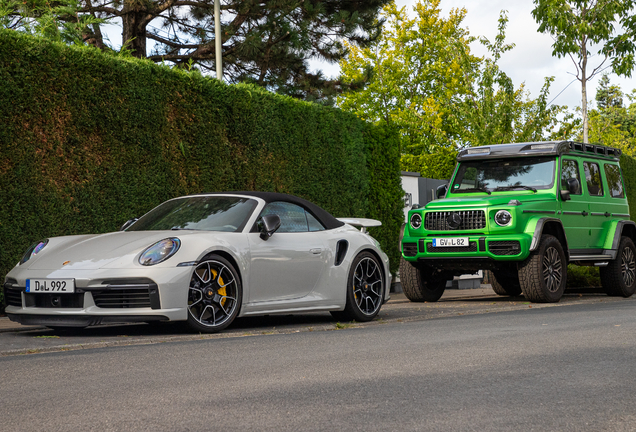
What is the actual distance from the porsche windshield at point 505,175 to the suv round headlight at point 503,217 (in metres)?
1.13

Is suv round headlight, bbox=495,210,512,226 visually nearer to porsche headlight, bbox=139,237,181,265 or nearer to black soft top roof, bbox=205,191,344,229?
black soft top roof, bbox=205,191,344,229

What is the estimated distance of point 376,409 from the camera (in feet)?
13.3

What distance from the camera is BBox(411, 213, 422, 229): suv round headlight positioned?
11852mm

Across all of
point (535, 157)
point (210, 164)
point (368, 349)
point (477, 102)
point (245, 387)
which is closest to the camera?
point (245, 387)

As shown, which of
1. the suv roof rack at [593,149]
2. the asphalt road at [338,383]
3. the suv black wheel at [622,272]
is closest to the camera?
the asphalt road at [338,383]

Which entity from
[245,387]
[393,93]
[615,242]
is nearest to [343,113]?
[615,242]

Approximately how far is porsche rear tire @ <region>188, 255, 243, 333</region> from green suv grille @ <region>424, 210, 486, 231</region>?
189 inches

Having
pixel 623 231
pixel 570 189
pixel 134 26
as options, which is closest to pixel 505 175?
pixel 570 189

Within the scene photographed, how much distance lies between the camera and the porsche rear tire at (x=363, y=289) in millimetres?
8625

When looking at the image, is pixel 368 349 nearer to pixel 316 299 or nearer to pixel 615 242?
pixel 316 299

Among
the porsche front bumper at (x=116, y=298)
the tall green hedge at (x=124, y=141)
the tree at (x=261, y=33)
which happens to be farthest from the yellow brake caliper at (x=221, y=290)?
the tree at (x=261, y=33)

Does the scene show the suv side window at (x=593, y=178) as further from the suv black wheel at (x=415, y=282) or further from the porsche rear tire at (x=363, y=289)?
the porsche rear tire at (x=363, y=289)

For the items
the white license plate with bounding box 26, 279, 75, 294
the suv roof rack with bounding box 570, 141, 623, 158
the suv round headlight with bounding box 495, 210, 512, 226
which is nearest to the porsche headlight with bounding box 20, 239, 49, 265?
the white license plate with bounding box 26, 279, 75, 294

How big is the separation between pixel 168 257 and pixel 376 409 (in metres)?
3.41
